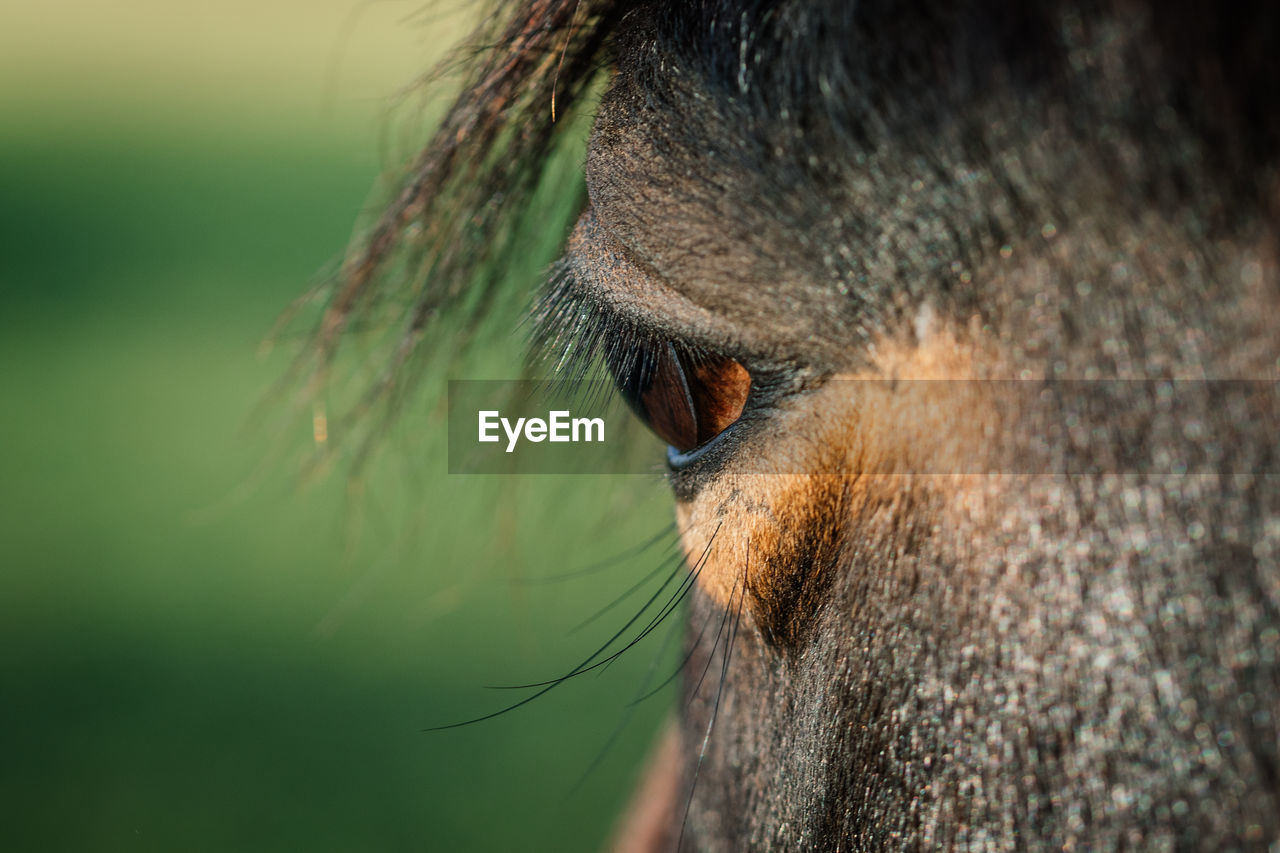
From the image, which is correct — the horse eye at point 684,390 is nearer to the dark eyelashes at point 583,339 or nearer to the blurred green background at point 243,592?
the dark eyelashes at point 583,339

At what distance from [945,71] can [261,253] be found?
4.13 m

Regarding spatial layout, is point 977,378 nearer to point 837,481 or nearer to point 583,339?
point 837,481

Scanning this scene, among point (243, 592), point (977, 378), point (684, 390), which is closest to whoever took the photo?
point (977, 378)

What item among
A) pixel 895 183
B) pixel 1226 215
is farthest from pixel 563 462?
pixel 1226 215

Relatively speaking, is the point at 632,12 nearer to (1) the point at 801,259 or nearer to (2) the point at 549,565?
(1) the point at 801,259

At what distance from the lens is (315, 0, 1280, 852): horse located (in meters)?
0.44

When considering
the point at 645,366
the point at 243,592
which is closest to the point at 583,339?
the point at 645,366

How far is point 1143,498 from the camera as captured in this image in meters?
0.46

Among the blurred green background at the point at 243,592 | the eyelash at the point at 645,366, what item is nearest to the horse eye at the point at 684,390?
the eyelash at the point at 645,366

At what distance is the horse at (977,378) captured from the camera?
0.44 meters

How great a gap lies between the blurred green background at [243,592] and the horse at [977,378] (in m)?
0.49

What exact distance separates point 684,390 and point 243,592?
2.46 metres

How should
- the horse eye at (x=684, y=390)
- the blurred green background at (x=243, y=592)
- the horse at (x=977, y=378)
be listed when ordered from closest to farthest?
1. the horse at (x=977, y=378)
2. the horse eye at (x=684, y=390)
3. the blurred green background at (x=243, y=592)

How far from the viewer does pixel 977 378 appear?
51 cm
